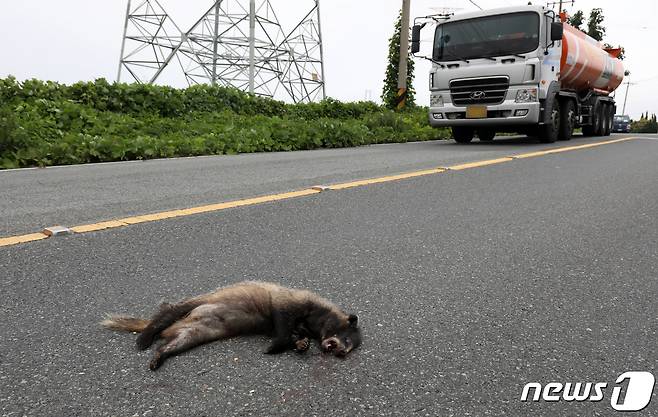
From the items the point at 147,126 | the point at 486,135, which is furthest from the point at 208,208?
the point at 486,135

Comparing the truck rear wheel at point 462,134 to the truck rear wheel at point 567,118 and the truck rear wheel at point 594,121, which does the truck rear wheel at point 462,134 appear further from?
the truck rear wheel at point 594,121

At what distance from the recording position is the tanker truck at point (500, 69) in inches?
512

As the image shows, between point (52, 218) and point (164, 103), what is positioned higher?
point (164, 103)

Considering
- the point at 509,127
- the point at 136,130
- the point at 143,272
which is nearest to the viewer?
the point at 143,272

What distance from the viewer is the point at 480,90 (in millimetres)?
13398

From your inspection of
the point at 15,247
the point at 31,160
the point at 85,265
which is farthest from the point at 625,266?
the point at 31,160

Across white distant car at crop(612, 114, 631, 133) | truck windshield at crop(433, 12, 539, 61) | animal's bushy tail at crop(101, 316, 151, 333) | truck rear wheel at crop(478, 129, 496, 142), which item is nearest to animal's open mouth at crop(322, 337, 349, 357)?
animal's bushy tail at crop(101, 316, 151, 333)

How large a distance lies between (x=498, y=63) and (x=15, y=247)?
465 inches

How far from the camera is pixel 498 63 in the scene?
13.1m

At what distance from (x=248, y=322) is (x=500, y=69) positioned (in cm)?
1197

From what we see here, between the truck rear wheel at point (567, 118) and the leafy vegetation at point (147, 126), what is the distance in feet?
12.2

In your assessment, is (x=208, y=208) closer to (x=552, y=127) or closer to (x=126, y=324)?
(x=126, y=324)

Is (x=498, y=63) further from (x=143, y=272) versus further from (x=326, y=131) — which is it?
(x=143, y=272)

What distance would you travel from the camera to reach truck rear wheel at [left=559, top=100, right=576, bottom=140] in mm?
15555
